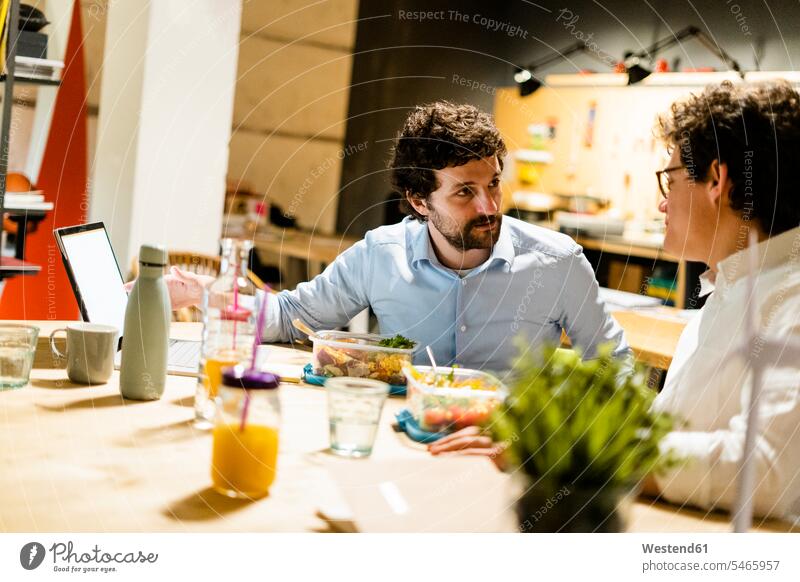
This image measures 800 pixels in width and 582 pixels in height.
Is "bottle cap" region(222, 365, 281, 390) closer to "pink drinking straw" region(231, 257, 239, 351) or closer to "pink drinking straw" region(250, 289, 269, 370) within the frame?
"pink drinking straw" region(250, 289, 269, 370)

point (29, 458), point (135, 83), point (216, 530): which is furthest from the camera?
point (135, 83)

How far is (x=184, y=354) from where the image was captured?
5.09 feet

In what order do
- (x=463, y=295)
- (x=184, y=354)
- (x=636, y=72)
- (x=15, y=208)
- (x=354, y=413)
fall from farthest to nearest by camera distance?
(x=636, y=72), (x=15, y=208), (x=463, y=295), (x=184, y=354), (x=354, y=413)

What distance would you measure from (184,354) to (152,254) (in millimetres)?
390

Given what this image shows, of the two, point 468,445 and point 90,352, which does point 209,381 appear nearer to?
point 90,352

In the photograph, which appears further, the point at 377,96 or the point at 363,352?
the point at 377,96

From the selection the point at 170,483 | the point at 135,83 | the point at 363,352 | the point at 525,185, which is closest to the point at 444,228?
the point at 363,352

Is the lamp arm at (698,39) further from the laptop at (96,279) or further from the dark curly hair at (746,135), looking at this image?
the laptop at (96,279)

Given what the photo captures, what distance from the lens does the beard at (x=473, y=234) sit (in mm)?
1886

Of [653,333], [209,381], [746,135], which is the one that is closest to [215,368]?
[209,381]
